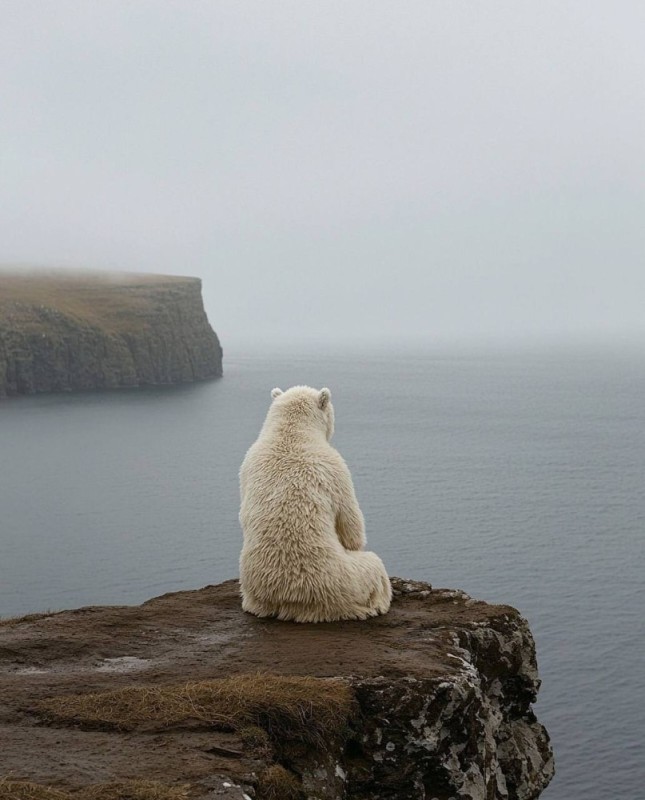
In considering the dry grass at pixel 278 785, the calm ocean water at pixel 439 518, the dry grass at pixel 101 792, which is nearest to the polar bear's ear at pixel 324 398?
the dry grass at pixel 278 785

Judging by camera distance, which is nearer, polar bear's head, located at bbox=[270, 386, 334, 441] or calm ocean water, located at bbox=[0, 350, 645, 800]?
polar bear's head, located at bbox=[270, 386, 334, 441]

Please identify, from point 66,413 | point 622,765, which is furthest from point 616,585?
point 66,413

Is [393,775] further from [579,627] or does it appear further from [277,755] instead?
[579,627]

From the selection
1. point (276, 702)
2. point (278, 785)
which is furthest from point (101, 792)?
point (276, 702)

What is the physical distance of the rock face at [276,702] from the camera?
853 centimetres

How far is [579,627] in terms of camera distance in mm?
53281

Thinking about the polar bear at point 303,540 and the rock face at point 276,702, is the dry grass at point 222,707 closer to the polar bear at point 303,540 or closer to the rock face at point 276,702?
the rock face at point 276,702

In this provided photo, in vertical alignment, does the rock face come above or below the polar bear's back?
below

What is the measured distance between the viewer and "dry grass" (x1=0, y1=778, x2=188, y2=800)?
23.1 ft

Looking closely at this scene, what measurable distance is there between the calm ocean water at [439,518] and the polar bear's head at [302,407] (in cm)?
2754

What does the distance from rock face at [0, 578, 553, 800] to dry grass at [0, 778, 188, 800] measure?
6.3 inches

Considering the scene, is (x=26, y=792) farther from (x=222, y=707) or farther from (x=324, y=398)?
(x=324, y=398)

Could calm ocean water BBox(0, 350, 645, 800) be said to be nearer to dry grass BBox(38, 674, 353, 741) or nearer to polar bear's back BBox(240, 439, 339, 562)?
polar bear's back BBox(240, 439, 339, 562)

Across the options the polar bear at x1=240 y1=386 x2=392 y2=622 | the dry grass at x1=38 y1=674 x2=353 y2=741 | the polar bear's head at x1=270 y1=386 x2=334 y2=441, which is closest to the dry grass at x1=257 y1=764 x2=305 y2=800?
the dry grass at x1=38 y1=674 x2=353 y2=741
